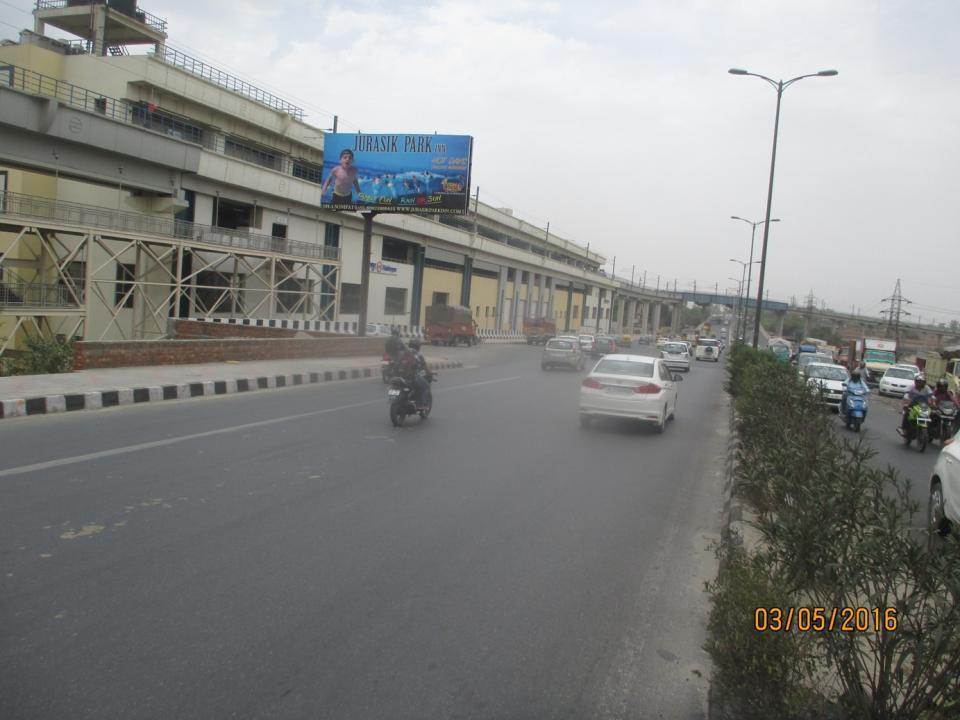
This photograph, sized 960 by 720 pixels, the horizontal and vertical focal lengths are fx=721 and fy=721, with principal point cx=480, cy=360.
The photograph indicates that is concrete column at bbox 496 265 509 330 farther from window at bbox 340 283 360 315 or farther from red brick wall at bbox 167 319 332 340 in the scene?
red brick wall at bbox 167 319 332 340

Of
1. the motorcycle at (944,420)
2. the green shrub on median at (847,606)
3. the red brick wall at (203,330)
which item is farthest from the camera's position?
the red brick wall at (203,330)

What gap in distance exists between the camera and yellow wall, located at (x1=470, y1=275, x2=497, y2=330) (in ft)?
207

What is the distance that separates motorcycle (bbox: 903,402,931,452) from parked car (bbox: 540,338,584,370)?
50.6 feet

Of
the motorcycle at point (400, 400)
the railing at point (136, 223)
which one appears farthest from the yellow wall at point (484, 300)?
the motorcycle at point (400, 400)

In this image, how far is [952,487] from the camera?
682 cm

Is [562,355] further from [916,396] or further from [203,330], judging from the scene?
[916,396]

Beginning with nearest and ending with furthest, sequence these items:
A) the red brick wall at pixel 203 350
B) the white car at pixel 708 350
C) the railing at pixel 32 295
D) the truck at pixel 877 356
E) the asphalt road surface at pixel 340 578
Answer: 1. the asphalt road surface at pixel 340 578
2. the red brick wall at pixel 203 350
3. the railing at pixel 32 295
4. the truck at pixel 877 356
5. the white car at pixel 708 350

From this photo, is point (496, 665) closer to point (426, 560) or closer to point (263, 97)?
point (426, 560)

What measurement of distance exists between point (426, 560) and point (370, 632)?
1.35m

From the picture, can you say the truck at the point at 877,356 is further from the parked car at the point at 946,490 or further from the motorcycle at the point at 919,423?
the parked car at the point at 946,490

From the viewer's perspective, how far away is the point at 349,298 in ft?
145

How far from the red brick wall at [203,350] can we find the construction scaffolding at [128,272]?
641 cm
